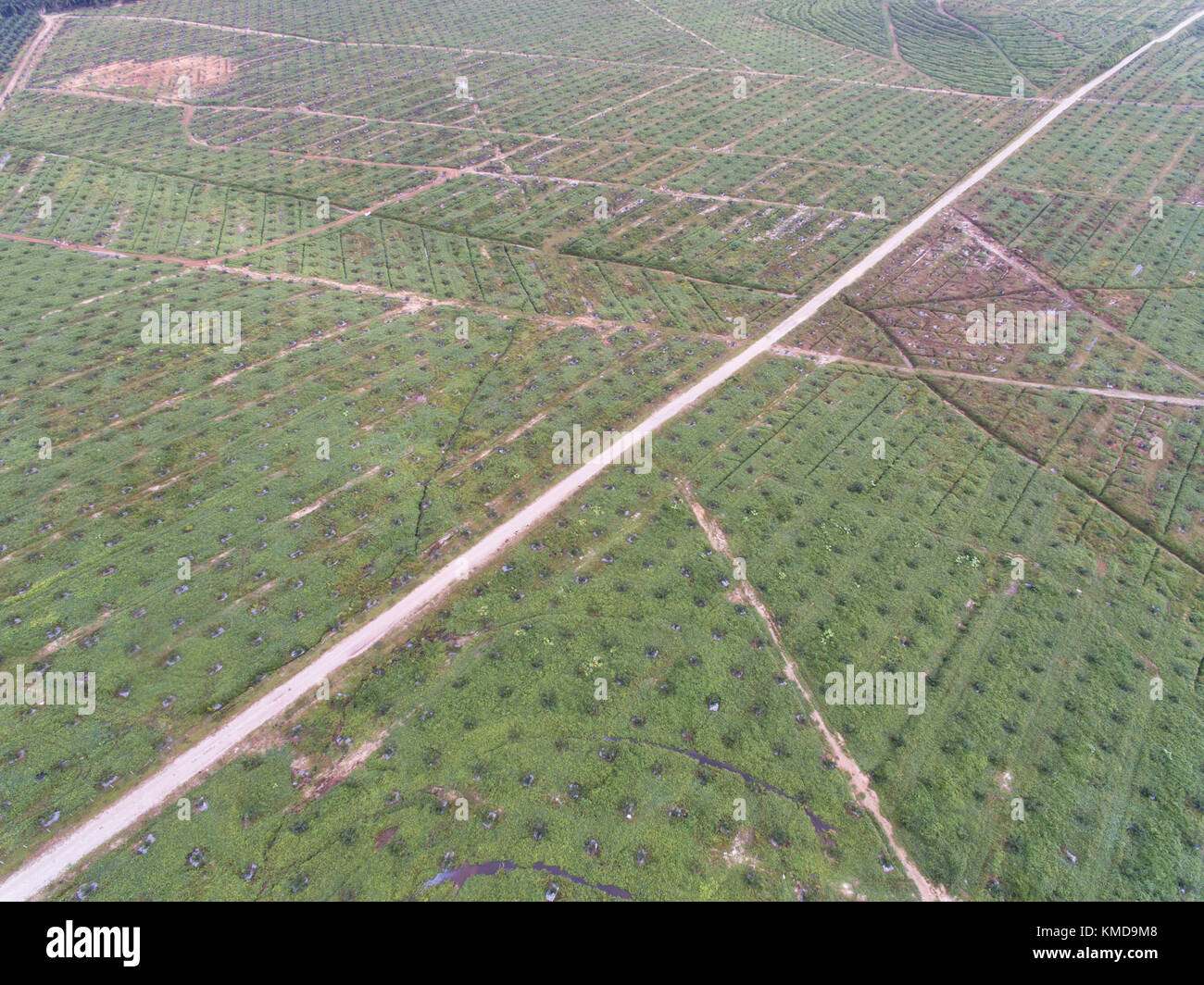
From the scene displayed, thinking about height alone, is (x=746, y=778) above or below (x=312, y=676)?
above

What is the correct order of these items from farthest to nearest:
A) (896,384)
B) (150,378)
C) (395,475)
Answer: (896,384) → (150,378) → (395,475)

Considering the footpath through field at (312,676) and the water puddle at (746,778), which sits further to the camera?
the water puddle at (746,778)

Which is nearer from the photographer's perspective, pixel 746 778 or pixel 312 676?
pixel 746 778

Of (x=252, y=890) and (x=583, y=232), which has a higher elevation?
(x=583, y=232)

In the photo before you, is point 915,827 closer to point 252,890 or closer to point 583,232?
point 252,890

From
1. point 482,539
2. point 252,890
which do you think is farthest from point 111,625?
point 482,539

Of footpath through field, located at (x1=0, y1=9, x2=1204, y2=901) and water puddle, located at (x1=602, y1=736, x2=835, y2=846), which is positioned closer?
footpath through field, located at (x1=0, y1=9, x2=1204, y2=901)

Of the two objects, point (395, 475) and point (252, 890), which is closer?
point (252, 890)

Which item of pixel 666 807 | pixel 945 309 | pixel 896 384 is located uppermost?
pixel 945 309
